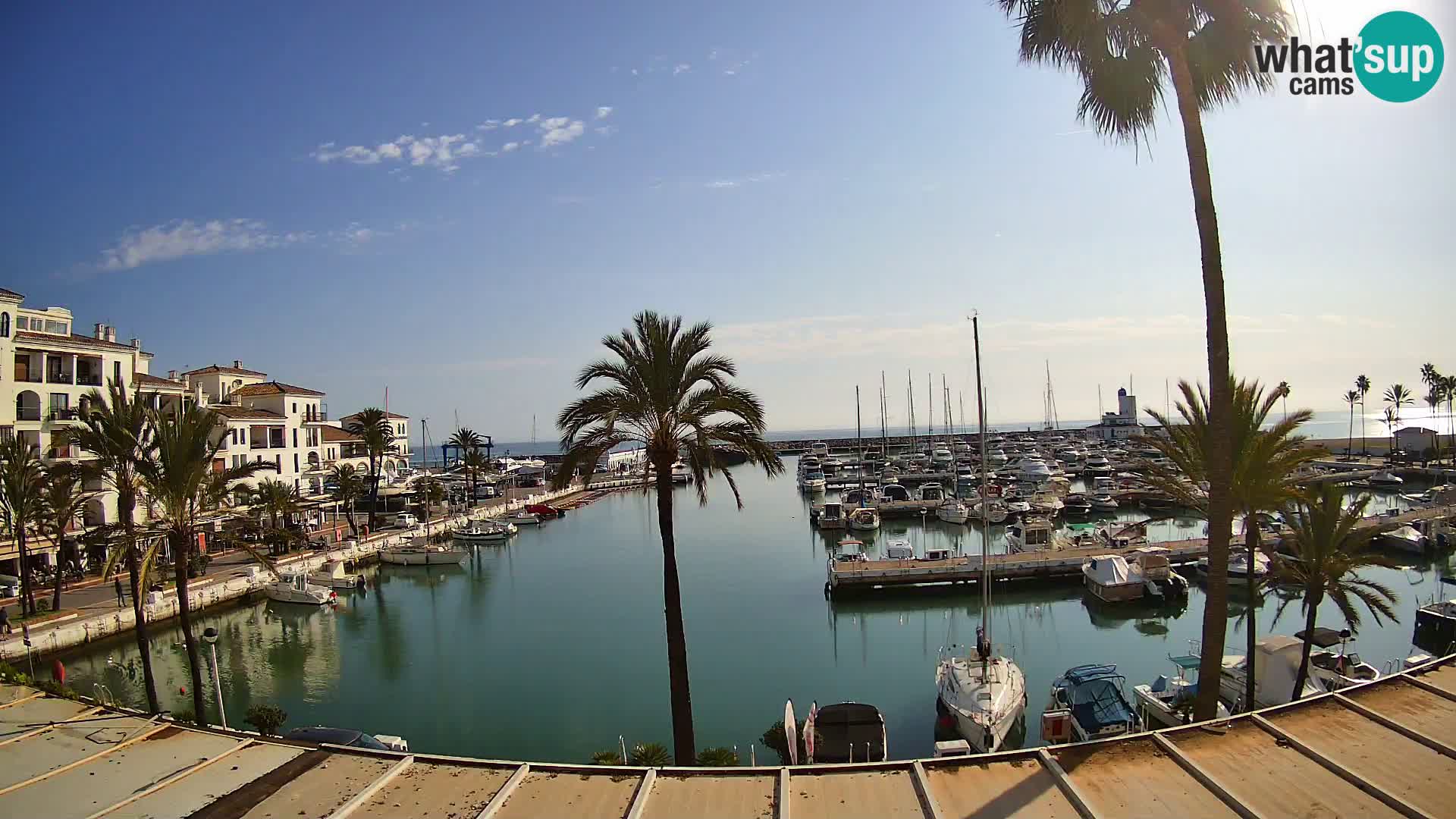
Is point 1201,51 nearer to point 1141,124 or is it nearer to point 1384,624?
point 1141,124

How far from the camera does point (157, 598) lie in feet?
112

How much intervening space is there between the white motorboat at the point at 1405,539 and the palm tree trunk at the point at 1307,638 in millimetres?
32892

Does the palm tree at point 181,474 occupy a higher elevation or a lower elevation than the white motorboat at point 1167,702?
higher

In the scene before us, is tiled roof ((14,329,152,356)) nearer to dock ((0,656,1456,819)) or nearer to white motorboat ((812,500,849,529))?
dock ((0,656,1456,819))

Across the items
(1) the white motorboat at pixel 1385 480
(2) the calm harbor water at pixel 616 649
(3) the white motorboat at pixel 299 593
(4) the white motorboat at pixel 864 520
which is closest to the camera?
(2) the calm harbor water at pixel 616 649

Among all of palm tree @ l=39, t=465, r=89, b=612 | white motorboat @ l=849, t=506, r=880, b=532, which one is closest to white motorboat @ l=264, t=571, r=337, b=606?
palm tree @ l=39, t=465, r=89, b=612

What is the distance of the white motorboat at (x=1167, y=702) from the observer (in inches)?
682

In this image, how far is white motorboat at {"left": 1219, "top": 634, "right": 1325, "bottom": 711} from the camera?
17.7 meters

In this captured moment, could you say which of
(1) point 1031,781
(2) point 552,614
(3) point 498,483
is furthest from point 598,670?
(3) point 498,483

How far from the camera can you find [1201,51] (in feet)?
33.9

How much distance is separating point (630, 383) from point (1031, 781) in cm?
999

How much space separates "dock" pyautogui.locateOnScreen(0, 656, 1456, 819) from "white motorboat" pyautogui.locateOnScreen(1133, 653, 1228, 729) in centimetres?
849

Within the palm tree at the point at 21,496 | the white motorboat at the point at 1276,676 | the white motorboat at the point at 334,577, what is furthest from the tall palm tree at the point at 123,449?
the white motorboat at the point at 1276,676

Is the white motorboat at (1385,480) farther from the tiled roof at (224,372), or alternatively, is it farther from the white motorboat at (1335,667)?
the tiled roof at (224,372)
